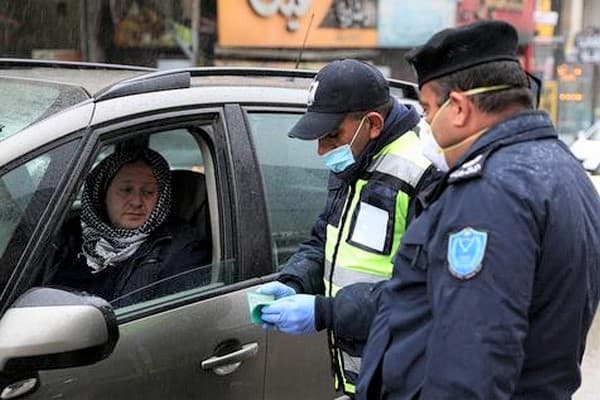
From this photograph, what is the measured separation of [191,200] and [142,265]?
1.23ft

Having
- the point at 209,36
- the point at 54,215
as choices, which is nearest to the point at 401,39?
the point at 209,36

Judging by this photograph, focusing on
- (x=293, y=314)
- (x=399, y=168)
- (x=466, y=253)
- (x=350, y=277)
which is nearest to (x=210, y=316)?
(x=293, y=314)

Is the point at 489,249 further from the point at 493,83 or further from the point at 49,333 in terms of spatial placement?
the point at 49,333

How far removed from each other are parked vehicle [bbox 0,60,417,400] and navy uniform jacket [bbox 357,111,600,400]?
0.75 m

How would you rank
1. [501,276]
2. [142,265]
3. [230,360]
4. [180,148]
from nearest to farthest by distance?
[501,276] → [230,360] → [142,265] → [180,148]

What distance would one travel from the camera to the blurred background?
11938mm

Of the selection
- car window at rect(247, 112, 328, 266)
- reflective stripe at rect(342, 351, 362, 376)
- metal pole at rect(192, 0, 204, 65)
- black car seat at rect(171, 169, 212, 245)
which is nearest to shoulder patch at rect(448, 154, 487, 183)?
reflective stripe at rect(342, 351, 362, 376)

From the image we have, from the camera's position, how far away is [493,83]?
162 cm

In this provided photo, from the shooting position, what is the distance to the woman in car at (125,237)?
2.60m

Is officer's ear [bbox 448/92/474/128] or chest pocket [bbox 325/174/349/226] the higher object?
officer's ear [bbox 448/92/474/128]

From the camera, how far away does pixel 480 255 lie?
4.87ft

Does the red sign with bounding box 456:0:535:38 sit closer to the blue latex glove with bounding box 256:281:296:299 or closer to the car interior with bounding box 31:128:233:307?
the car interior with bounding box 31:128:233:307

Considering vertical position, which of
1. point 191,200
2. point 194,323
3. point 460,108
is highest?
point 460,108

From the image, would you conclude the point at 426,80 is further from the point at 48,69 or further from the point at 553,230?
the point at 48,69
